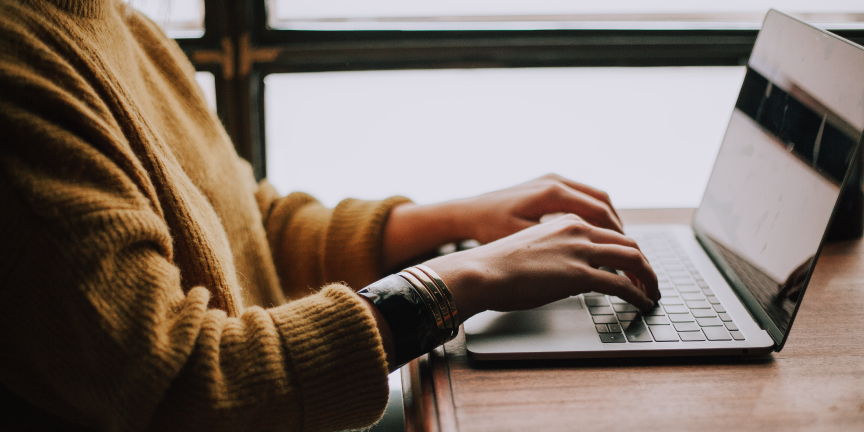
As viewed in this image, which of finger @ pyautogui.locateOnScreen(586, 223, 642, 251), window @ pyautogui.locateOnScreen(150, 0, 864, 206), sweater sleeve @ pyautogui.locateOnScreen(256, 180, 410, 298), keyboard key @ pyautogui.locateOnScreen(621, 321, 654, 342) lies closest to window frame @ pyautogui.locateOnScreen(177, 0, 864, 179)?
window @ pyautogui.locateOnScreen(150, 0, 864, 206)

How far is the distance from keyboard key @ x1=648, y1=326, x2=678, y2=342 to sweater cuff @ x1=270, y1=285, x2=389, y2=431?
274mm

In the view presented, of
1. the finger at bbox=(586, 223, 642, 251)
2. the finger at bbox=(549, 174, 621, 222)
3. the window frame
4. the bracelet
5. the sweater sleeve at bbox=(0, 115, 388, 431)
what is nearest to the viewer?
the sweater sleeve at bbox=(0, 115, 388, 431)

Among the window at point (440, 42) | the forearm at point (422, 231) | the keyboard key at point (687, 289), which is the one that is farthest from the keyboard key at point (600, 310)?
the window at point (440, 42)

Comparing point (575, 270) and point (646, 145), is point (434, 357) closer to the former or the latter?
point (575, 270)

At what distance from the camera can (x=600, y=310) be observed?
0.62 m

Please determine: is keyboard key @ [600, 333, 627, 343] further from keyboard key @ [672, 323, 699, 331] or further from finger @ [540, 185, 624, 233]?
finger @ [540, 185, 624, 233]

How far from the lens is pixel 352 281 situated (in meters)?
0.79

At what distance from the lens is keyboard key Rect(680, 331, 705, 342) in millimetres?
565

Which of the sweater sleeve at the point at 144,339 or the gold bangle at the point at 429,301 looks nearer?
the sweater sleeve at the point at 144,339

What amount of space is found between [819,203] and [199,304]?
0.59 meters

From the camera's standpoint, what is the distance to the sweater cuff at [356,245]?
2.56 ft

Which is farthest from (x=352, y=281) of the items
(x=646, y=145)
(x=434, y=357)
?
(x=646, y=145)

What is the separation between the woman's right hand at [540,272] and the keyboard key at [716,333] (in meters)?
0.06

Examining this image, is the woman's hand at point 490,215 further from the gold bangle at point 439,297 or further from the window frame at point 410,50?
the window frame at point 410,50
